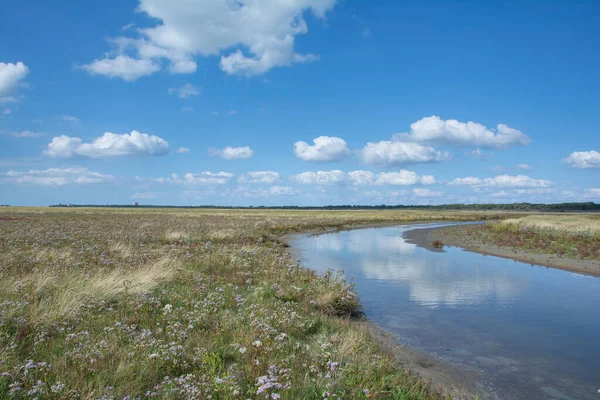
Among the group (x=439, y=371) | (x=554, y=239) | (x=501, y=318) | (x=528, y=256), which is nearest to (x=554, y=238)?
(x=554, y=239)

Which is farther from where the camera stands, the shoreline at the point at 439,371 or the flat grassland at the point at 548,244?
the flat grassland at the point at 548,244

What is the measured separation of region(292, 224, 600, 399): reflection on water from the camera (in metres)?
7.54

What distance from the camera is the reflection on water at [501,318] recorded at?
7541mm

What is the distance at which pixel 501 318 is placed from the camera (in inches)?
444

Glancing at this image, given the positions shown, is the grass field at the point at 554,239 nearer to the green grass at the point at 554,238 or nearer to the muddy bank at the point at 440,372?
the green grass at the point at 554,238

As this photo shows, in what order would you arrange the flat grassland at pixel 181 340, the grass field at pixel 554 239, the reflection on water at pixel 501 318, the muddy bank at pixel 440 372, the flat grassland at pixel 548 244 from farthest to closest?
the grass field at pixel 554 239, the flat grassland at pixel 548 244, the reflection on water at pixel 501 318, the muddy bank at pixel 440 372, the flat grassland at pixel 181 340

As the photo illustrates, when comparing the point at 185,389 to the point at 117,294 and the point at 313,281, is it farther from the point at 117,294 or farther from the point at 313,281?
the point at 313,281

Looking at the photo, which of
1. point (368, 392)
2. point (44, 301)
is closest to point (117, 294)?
point (44, 301)

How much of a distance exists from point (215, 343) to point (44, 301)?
4801 millimetres

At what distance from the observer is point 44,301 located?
28.2 ft

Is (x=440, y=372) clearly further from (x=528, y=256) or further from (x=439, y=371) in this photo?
(x=528, y=256)

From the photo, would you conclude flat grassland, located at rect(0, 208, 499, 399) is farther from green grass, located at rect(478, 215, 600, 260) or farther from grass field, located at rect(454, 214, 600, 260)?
green grass, located at rect(478, 215, 600, 260)

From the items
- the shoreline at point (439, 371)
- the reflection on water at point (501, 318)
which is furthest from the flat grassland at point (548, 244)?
Result: the shoreline at point (439, 371)

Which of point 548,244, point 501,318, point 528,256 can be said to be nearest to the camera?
point 501,318
